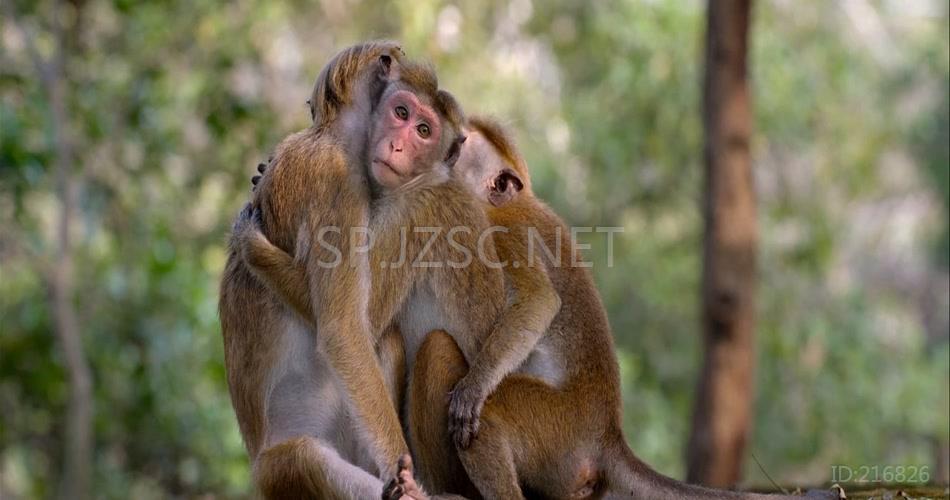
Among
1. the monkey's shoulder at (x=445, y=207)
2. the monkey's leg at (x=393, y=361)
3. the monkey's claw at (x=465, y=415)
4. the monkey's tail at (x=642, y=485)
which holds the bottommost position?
the monkey's tail at (x=642, y=485)

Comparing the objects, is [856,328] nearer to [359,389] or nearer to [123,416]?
[123,416]

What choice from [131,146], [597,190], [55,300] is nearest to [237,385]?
[55,300]

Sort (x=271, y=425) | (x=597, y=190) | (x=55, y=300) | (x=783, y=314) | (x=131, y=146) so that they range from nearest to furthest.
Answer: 1. (x=271, y=425)
2. (x=55, y=300)
3. (x=131, y=146)
4. (x=597, y=190)
5. (x=783, y=314)

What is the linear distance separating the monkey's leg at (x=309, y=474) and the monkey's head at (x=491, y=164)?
1.28 meters

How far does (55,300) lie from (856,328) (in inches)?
384

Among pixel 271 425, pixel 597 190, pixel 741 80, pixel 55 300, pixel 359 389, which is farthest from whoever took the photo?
pixel 597 190

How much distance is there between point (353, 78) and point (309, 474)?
5.15 ft

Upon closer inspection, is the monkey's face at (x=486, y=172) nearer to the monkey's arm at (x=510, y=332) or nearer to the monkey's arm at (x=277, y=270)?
the monkey's arm at (x=510, y=332)

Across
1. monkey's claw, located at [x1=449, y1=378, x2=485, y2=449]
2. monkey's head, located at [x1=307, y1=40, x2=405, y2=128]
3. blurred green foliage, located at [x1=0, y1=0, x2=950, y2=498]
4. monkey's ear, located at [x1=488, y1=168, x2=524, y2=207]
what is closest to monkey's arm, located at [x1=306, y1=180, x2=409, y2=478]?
monkey's claw, located at [x1=449, y1=378, x2=485, y2=449]

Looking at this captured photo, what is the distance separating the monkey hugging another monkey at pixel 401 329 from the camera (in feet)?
14.6

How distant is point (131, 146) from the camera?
10578 millimetres

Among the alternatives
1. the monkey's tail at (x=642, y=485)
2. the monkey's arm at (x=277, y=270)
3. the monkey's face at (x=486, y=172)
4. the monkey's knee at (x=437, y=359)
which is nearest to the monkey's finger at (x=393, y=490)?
the monkey's knee at (x=437, y=359)

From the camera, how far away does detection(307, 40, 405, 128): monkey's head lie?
4.84m

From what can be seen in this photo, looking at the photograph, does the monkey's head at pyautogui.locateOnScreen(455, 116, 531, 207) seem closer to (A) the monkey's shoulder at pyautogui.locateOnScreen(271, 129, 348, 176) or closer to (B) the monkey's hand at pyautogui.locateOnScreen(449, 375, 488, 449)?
(A) the monkey's shoulder at pyautogui.locateOnScreen(271, 129, 348, 176)
